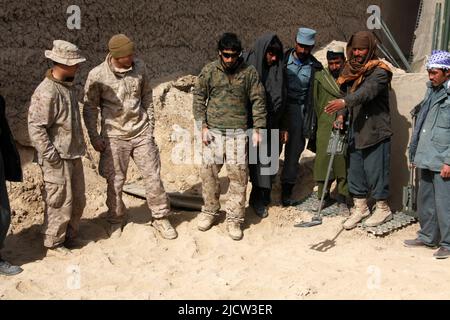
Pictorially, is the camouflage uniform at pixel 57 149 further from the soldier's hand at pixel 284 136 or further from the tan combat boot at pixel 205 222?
the soldier's hand at pixel 284 136

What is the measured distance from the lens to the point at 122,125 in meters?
4.89

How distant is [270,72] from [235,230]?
1.44 metres

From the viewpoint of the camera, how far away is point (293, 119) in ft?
18.2

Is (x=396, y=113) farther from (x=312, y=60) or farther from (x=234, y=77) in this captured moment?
(x=234, y=77)

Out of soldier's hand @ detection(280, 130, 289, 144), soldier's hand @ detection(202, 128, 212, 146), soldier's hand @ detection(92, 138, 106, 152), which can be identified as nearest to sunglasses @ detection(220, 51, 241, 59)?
soldier's hand @ detection(202, 128, 212, 146)

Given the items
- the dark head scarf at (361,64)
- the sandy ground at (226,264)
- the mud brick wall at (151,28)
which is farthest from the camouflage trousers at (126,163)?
the dark head scarf at (361,64)

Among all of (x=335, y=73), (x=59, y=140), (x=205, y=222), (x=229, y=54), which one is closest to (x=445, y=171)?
(x=335, y=73)

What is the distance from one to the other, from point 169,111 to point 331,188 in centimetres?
219

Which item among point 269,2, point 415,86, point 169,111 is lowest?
point 169,111

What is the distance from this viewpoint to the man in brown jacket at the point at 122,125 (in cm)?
476

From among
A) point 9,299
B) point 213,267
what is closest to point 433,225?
point 213,267

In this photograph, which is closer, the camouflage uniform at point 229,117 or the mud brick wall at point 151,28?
the camouflage uniform at point 229,117

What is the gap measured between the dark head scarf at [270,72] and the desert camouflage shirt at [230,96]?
23 cm

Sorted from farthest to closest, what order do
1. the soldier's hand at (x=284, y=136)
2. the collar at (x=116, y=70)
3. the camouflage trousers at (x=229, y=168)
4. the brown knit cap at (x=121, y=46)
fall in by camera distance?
1. the soldier's hand at (x=284, y=136)
2. the camouflage trousers at (x=229, y=168)
3. the collar at (x=116, y=70)
4. the brown knit cap at (x=121, y=46)
